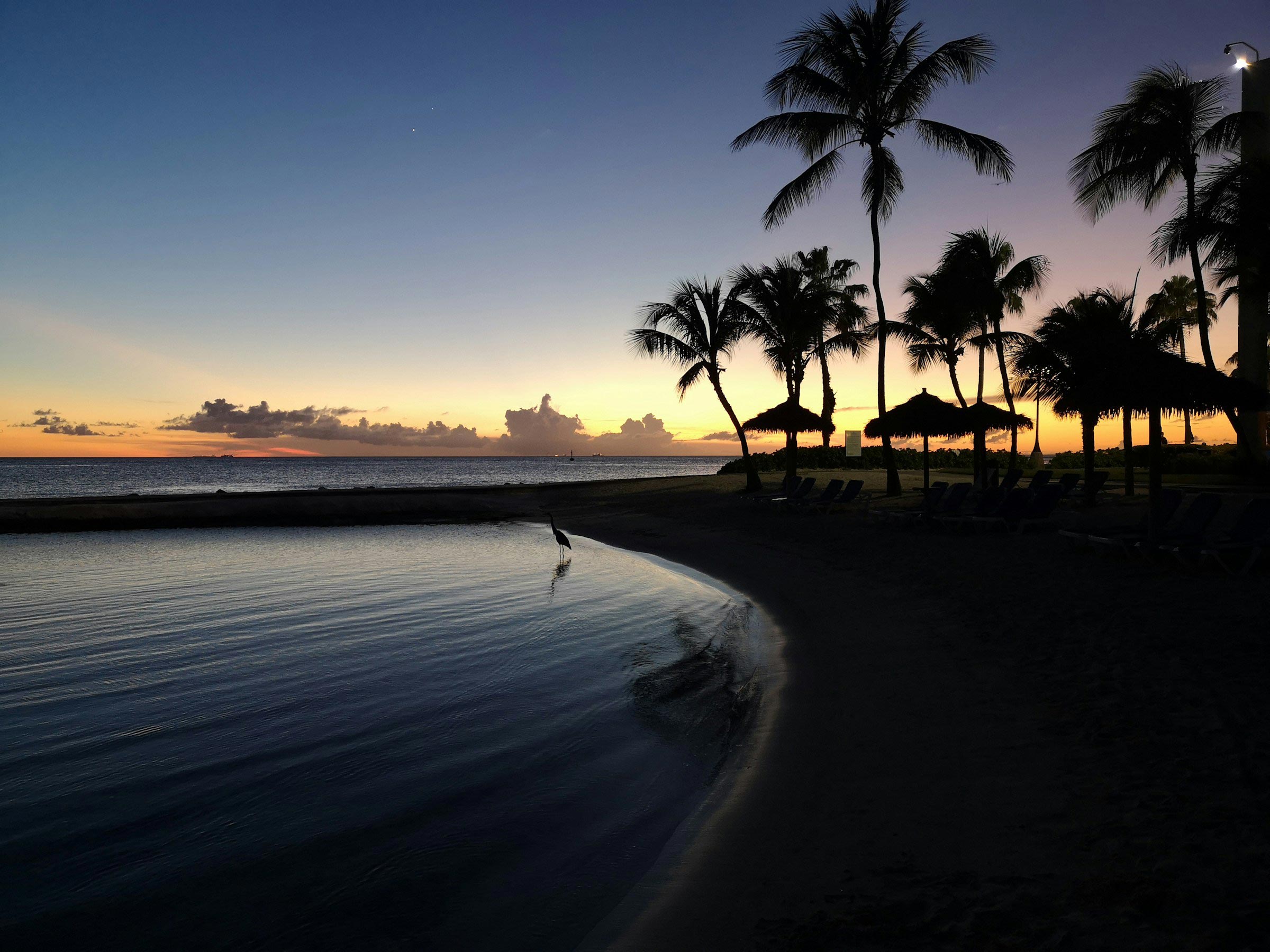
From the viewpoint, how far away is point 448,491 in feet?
121

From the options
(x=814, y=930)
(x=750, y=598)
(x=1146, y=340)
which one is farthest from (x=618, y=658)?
(x=1146, y=340)

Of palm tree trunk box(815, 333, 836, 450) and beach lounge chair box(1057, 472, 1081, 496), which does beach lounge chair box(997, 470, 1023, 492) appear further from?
palm tree trunk box(815, 333, 836, 450)

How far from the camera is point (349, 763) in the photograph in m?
5.14

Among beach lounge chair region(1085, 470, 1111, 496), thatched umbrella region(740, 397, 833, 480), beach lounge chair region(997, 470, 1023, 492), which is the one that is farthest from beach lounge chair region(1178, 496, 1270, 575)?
thatched umbrella region(740, 397, 833, 480)

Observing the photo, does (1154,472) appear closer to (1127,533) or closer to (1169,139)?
(1127,533)

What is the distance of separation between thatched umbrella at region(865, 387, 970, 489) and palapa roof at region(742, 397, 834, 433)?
765cm

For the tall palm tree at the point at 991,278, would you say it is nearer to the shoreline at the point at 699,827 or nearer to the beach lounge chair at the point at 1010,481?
the beach lounge chair at the point at 1010,481

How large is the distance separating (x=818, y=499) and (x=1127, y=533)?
959 centimetres

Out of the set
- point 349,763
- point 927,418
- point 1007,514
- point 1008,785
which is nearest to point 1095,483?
point 927,418

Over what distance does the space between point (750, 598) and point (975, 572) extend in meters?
3.43

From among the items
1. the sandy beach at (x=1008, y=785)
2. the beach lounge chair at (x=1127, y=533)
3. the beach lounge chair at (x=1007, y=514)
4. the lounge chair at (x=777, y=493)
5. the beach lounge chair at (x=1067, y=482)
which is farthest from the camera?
the lounge chair at (x=777, y=493)

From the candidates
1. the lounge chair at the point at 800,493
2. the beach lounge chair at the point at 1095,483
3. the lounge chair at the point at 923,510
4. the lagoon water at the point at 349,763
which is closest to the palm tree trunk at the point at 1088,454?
the beach lounge chair at the point at 1095,483

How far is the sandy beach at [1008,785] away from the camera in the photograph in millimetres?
3006

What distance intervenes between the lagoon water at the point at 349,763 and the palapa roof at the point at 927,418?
32.3 ft
